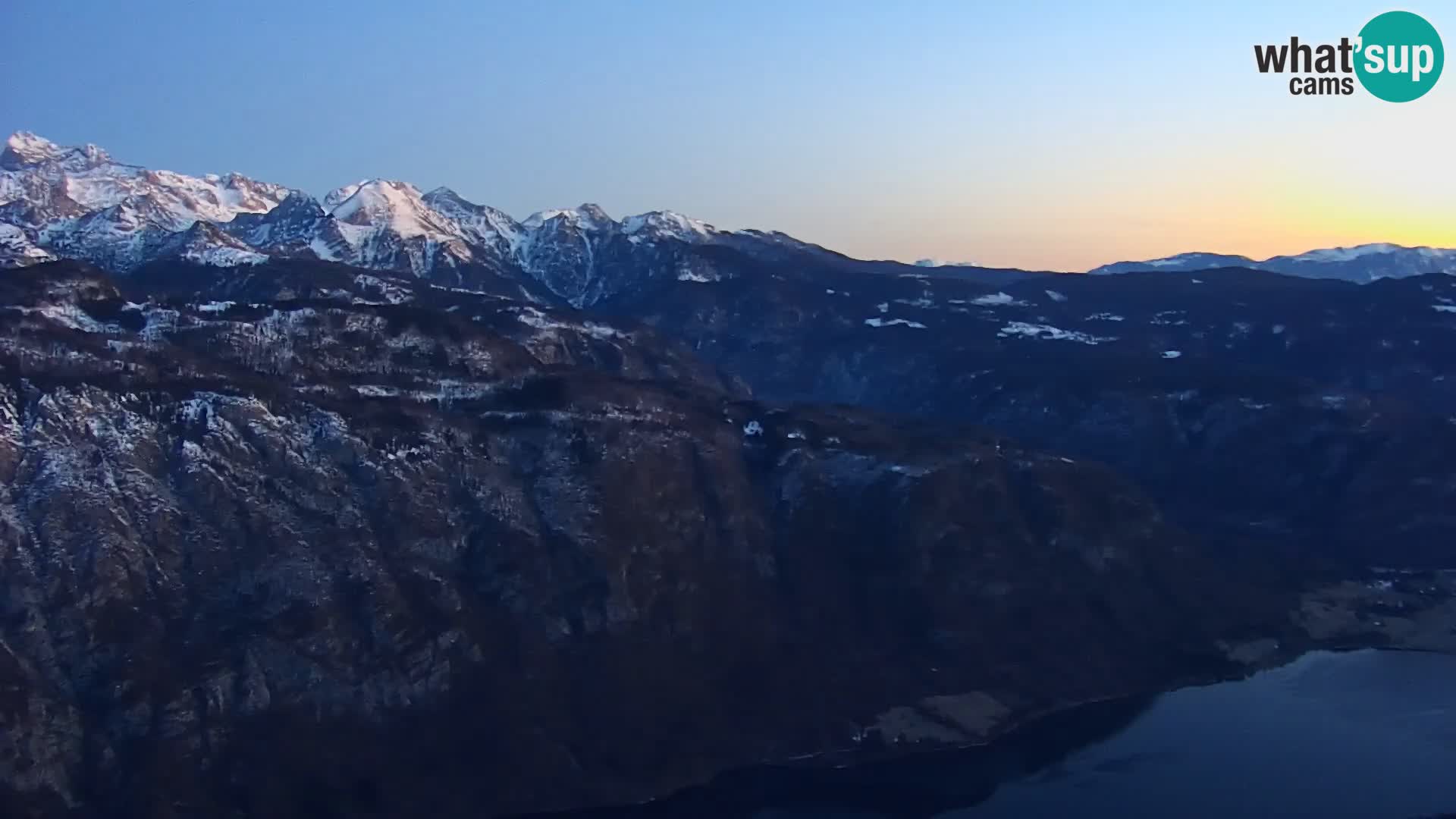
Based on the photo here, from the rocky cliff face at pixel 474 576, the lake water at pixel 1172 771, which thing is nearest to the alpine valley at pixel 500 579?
the rocky cliff face at pixel 474 576

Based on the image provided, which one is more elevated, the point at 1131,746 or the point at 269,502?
the point at 269,502

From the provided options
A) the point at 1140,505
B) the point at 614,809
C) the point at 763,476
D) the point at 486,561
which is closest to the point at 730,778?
the point at 614,809

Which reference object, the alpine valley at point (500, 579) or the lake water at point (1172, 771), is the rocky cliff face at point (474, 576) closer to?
the alpine valley at point (500, 579)

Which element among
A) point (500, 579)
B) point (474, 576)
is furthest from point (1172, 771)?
point (474, 576)

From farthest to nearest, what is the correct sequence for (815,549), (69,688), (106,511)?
(815,549) → (106,511) → (69,688)

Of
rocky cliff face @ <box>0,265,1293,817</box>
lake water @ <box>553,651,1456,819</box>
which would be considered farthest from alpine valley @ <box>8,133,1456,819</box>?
lake water @ <box>553,651,1456,819</box>

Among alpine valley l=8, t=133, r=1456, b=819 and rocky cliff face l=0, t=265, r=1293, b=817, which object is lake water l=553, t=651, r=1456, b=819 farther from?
rocky cliff face l=0, t=265, r=1293, b=817

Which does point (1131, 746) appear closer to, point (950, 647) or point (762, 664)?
point (950, 647)
